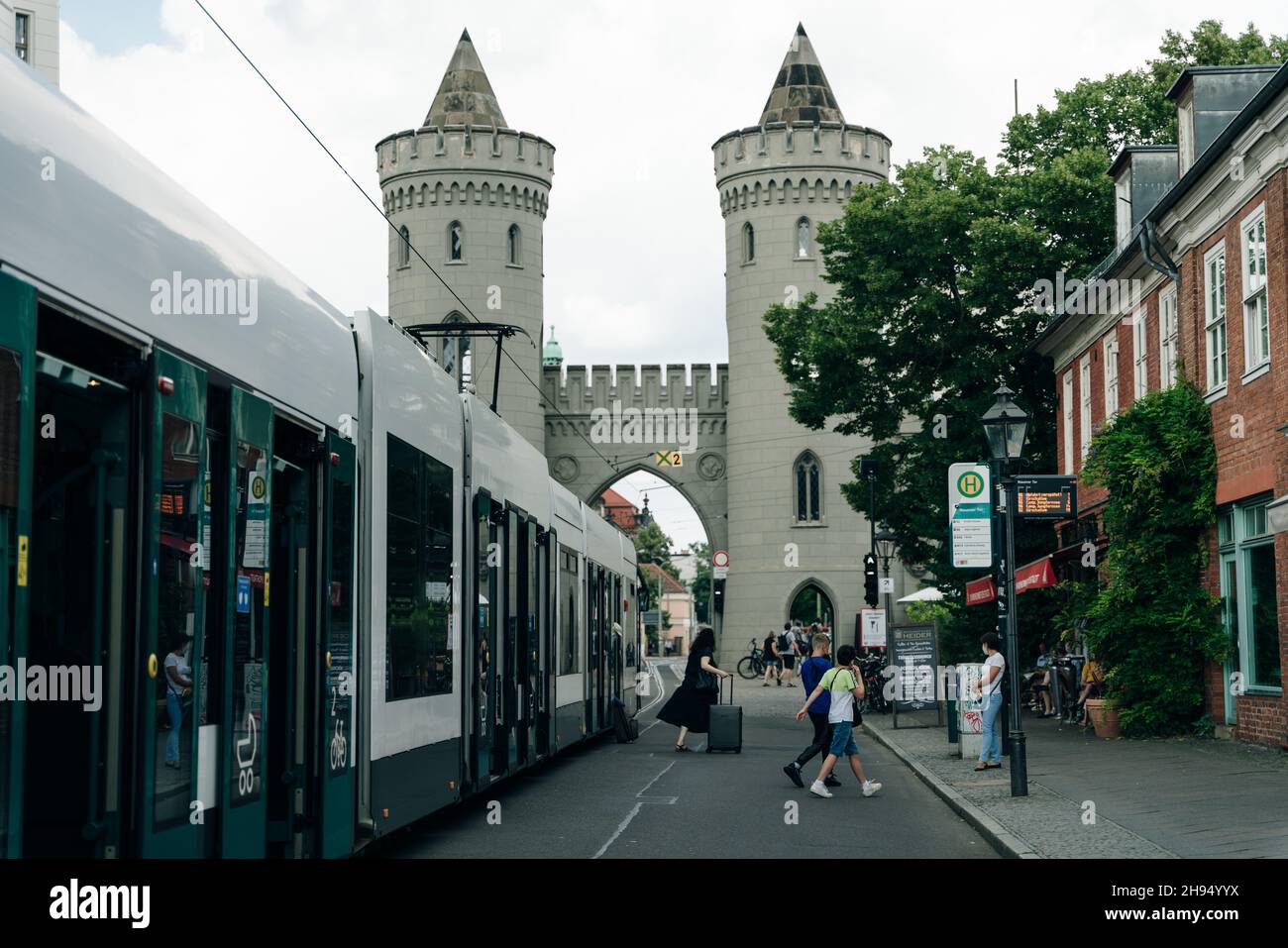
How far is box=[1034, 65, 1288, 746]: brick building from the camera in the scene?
19.1m

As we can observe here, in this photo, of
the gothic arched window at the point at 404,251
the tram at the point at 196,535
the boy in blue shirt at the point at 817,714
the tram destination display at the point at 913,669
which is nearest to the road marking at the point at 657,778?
the boy in blue shirt at the point at 817,714

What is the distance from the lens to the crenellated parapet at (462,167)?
65500 millimetres

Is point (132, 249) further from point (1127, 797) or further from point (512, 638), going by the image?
point (1127, 797)

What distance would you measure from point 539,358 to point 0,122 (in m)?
61.3

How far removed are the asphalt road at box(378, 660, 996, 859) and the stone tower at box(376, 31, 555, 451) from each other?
44299 mm

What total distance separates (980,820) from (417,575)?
5.29 meters

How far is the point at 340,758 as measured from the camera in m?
8.91

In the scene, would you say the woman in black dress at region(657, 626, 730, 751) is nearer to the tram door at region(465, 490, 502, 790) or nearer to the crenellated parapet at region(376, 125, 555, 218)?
the tram door at region(465, 490, 502, 790)

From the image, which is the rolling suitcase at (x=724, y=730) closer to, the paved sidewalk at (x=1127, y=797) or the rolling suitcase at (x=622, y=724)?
the paved sidewalk at (x=1127, y=797)

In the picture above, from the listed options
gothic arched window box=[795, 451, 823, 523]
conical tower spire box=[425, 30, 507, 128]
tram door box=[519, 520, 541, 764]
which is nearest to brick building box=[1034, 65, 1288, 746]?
tram door box=[519, 520, 541, 764]

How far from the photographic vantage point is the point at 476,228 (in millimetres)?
65438
